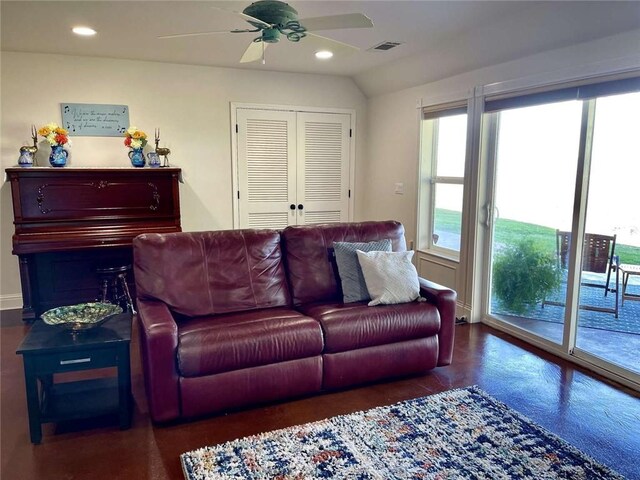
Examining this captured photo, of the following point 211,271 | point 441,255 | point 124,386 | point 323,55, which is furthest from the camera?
point 441,255

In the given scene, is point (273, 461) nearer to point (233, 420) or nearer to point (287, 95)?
point (233, 420)

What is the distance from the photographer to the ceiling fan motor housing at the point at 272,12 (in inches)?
85.3

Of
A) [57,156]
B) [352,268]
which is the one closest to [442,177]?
[352,268]

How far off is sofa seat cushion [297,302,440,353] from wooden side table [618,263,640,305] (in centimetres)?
127

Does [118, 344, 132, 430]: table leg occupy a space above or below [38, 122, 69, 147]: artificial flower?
below

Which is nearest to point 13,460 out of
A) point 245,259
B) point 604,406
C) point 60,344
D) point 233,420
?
point 60,344

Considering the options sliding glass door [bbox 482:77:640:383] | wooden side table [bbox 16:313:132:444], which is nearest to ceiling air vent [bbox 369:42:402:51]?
sliding glass door [bbox 482:77:640:383]

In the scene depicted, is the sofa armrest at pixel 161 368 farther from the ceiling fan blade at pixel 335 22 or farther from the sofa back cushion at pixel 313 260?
the ceiling fan blade at pixel 335 22

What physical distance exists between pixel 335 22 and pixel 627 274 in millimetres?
2481

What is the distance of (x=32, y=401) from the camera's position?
2.26 metres

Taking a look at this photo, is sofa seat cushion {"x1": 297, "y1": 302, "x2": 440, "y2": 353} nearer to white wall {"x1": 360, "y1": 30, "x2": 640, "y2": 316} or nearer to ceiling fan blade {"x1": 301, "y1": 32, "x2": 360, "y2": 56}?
white wall {"x1": 360, "y1": 30, "x2": 640, "y2": 316}

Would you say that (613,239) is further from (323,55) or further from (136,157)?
(136,157)

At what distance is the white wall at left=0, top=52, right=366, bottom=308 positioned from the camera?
4.30 metres

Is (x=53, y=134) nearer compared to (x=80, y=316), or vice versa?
(x=80, y=316)
